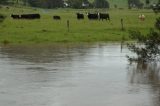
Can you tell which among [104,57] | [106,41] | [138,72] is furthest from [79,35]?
[138,72]

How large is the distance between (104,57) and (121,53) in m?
2.10

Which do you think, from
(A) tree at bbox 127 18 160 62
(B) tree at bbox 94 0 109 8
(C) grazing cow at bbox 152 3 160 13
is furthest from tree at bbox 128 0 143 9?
(A) tree at bbox 127 18 160 62

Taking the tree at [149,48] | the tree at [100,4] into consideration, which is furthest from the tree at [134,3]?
the tree at [149,48]

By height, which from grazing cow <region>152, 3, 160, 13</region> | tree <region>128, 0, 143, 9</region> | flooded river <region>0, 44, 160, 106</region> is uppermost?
grazing cow <region>152, 3, 160, 13</region>

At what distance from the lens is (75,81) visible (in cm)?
1434

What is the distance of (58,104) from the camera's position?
36.4 ft

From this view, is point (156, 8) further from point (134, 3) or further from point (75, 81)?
point (134, 3)

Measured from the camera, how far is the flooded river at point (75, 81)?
11.5 m

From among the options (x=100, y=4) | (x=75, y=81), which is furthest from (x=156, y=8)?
(x=100, y=4)

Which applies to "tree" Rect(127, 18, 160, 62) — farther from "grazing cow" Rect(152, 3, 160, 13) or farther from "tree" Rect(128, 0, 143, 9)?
"tree" Rect(128, 0, 143, 9)

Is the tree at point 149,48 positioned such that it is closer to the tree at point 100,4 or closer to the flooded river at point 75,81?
the flooded river at point 75,81

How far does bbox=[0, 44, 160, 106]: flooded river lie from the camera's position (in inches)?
454

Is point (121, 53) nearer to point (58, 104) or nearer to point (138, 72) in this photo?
point (138, 72)

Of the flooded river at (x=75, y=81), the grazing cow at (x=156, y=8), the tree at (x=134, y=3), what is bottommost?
the tree at (x=134, y=3)
